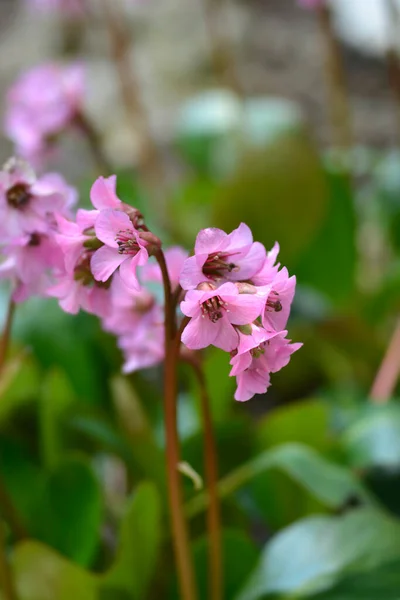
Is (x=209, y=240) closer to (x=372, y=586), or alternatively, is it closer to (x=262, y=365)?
(x=262, y=365)

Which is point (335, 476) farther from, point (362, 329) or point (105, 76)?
point (105, 76)

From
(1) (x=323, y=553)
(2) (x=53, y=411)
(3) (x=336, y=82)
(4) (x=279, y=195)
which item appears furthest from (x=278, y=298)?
(3) (x=336, y=82)

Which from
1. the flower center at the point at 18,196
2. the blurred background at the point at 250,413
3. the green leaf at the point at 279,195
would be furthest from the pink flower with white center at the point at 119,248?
the green leaf at the point at 279,195

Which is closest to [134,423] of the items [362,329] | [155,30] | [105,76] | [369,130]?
[362,329]

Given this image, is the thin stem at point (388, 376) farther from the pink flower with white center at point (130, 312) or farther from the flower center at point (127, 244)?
the flower center at point (127, 244)

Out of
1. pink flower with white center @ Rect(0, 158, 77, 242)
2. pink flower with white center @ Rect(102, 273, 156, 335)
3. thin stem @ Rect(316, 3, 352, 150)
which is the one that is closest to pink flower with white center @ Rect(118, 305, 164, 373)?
pink flower with white center @ Rect(102, 273, 156, 335)
